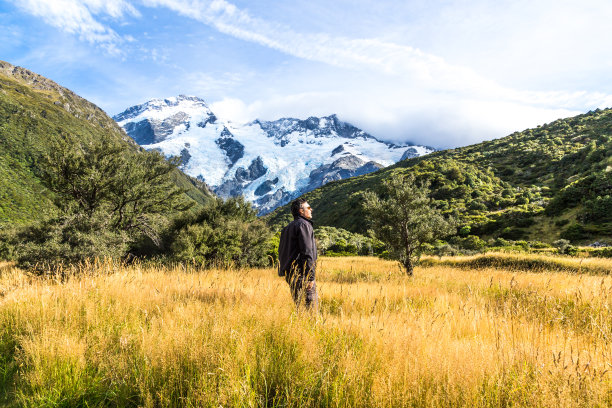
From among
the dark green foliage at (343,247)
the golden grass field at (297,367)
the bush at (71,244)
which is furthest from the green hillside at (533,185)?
the bush at (71,244)

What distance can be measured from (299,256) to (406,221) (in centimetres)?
1157

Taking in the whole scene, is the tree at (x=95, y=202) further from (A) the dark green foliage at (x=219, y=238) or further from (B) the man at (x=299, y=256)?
(B) the man at (x=299, y=256)

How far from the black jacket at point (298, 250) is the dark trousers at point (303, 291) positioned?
15 centimetres

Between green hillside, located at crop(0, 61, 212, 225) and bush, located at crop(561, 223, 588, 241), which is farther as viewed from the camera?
green hillside, located at crop(0, 61, 212, 225)

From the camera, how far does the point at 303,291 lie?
427 centimetres

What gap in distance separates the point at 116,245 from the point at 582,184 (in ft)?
159

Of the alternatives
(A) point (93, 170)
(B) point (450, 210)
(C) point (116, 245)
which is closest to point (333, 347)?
A: (C) point (116, 245)

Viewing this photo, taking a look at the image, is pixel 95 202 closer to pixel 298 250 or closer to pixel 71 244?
pixel 71 244

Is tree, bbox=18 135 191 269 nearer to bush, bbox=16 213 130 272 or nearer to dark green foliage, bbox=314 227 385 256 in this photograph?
bush, bbox=16 213 130 272

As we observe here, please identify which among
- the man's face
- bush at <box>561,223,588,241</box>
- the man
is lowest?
bush at <box>561,223,588,241</box>

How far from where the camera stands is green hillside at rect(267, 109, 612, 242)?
98.5ft

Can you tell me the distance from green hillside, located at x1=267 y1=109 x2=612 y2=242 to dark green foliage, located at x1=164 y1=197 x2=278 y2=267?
12.1 metres

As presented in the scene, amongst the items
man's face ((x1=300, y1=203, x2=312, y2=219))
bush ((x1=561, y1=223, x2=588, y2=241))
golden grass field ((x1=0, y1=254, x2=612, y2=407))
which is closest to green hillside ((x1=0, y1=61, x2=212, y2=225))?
man's face ((x1=300, y1=203, x2=312, y2=219))

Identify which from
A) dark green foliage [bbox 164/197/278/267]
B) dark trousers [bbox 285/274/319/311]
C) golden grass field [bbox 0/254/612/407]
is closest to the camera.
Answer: golden grass field [bbox 0/254/612/407]
